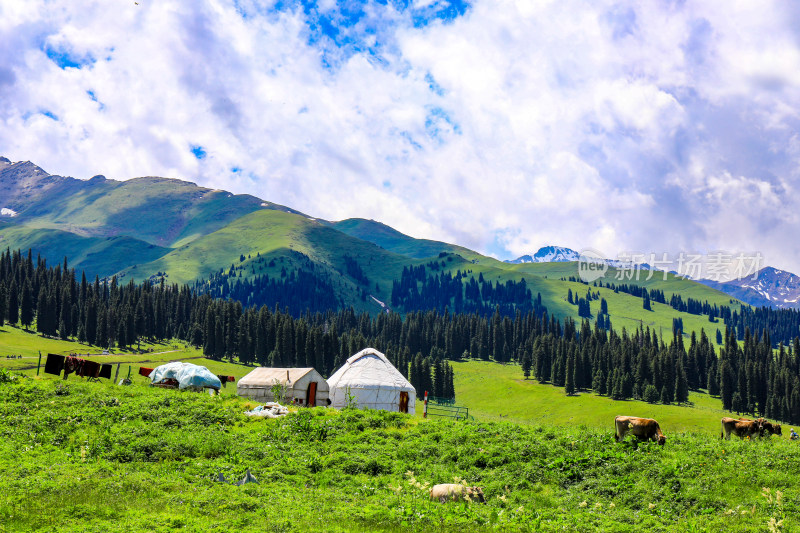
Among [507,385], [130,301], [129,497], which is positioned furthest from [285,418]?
[130,301]

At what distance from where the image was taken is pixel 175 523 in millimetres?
18234

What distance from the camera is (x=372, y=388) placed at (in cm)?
5619

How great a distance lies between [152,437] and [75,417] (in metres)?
6.15

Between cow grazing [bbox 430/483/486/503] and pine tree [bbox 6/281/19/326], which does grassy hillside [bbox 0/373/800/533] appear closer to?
cow grazing [bbox 430/483/486/503]

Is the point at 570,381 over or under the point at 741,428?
under

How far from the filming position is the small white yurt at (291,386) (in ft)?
179

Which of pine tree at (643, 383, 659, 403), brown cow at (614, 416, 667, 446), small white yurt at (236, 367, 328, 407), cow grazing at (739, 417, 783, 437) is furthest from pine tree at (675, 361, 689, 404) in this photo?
brown cow at (614, 416, 667, 446)

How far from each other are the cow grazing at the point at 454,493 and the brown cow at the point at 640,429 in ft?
29.4

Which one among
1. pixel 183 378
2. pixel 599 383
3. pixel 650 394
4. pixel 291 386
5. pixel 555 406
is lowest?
pixel 555 406

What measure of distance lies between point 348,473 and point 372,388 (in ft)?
95.2

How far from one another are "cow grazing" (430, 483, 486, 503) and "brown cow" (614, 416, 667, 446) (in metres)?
8.96

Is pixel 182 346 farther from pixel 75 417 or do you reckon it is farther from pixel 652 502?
pixel 652 502

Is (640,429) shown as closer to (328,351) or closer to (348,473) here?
(348,473)

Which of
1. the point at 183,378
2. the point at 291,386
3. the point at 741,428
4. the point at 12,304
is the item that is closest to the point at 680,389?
the point at 291,386
